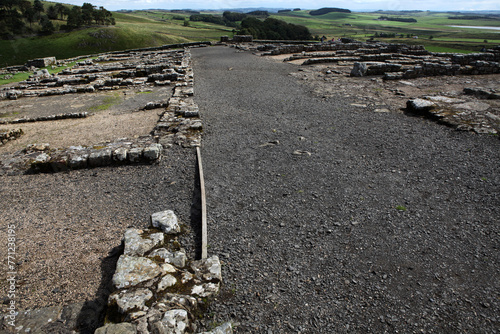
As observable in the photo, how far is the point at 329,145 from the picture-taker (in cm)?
905

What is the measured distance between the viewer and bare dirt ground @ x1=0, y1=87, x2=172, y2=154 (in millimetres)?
10680

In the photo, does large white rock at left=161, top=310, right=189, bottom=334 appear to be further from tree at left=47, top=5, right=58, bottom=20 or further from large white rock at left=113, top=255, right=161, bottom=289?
tree at left=47, top=5, right=58, bottom=20

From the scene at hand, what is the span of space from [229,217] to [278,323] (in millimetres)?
2515

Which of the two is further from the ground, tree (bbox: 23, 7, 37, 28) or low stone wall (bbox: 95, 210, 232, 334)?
tree (bbox: 23, 7, 37, 28)

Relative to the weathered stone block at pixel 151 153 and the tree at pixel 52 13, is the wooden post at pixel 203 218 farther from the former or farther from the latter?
the tree at pixel 52 13

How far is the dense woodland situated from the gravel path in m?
60.8

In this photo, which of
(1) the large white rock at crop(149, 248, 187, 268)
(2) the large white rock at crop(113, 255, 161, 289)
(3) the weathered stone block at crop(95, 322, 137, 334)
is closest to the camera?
(3) the weathered stone block at crop(95, 322, 137, 334)

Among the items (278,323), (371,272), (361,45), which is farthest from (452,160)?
(361,45)

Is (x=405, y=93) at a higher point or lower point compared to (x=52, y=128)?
higher

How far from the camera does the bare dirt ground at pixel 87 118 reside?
10680mm

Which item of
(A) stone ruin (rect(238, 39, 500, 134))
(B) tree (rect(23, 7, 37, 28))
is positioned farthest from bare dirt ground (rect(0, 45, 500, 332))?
(B) tree (rect(23, 7, 37, 28))

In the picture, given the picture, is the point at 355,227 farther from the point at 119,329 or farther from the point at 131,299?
the point at 119,329

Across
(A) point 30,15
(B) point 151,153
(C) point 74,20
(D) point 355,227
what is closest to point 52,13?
(A) point 30,15

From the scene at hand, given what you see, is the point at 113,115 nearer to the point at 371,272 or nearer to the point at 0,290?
the point at 0,290
